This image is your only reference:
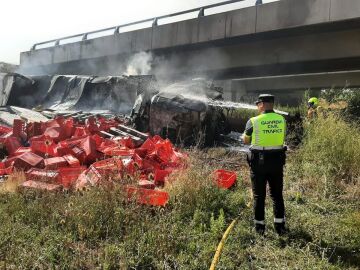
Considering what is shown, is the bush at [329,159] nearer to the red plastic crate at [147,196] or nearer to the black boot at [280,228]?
the black boot at [280,228]

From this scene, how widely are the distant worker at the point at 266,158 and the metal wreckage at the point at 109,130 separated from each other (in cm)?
106

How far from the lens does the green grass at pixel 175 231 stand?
401 centimetres

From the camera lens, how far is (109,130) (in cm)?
1163

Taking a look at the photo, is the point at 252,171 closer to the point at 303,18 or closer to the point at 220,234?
the point at 220,234

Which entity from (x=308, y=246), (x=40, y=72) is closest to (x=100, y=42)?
(x=40, y=72)

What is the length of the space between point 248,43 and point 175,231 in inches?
626

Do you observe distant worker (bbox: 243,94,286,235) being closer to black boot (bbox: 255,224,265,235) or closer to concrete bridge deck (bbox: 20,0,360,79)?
black boot (bbox: 255,224,265,235)

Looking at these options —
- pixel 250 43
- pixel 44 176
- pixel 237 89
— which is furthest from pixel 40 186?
pixel 237 89

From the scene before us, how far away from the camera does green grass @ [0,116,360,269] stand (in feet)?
13.2

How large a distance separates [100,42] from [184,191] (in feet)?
71.5

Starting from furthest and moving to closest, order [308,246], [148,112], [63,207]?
[148,112]
[63,207]
[308,246]

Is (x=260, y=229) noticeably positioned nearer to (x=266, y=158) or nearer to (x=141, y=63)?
(x=266, y=158)

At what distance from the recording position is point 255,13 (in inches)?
645

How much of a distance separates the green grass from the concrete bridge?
34.2 ft
